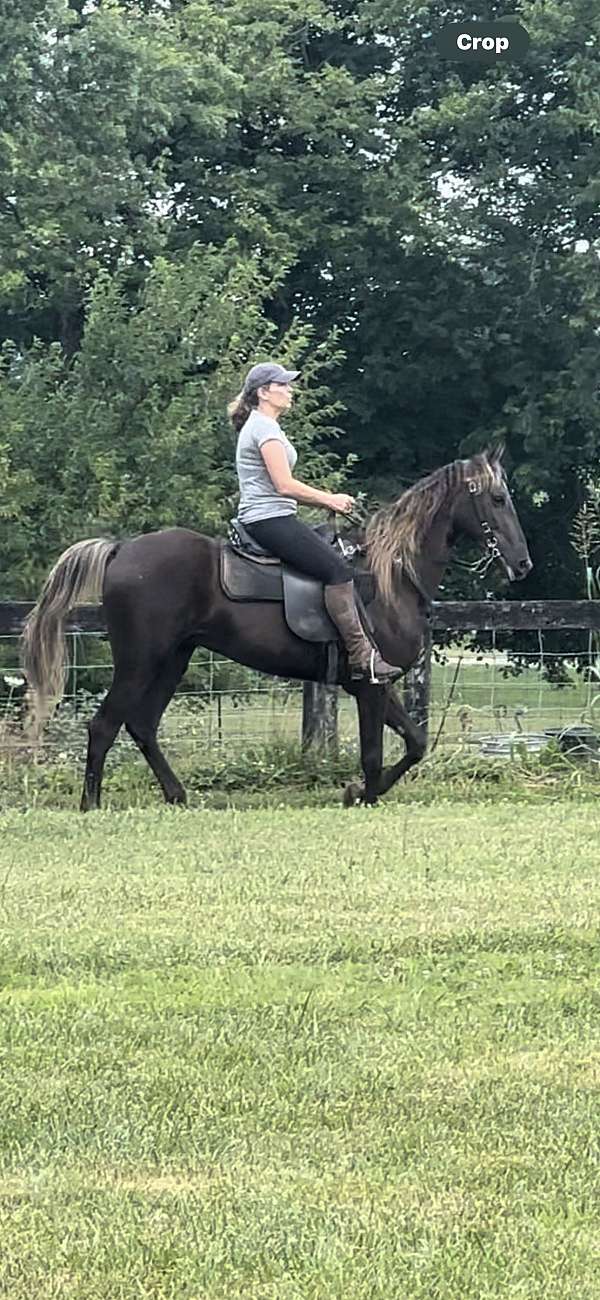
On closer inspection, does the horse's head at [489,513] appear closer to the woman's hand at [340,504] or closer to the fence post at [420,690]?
the woman's hand at [340,504]

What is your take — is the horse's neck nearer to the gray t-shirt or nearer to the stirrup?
the stirrup

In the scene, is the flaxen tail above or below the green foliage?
below

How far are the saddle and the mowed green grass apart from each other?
264cm

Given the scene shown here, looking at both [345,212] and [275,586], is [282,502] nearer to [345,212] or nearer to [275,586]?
[275,586]

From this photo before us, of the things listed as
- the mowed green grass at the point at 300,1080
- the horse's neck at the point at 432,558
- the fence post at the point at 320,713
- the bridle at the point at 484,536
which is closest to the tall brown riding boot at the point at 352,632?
the bridle at the point at 484,536

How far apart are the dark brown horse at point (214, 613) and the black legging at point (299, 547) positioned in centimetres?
31

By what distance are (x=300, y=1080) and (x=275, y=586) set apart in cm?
571

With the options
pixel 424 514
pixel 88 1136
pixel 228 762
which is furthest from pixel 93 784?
pixel 88 1136

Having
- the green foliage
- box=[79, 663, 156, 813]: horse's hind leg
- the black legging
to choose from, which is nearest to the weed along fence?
box=[79, 663, 156, 813]: horse's hind leg

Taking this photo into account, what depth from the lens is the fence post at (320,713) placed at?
10.9 m

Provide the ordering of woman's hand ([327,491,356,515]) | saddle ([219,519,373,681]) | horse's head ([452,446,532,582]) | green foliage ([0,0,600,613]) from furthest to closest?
green foliage ([0,0,600,613])
horse's head ([452,446,532,582])
saddle ([219,519,373,681])
woman's hand ([327,491,356,515])

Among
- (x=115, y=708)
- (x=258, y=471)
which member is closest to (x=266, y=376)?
(x=258, y=471)

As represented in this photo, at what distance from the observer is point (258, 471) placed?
9.01 m

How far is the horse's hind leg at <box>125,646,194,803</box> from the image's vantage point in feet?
30.9
